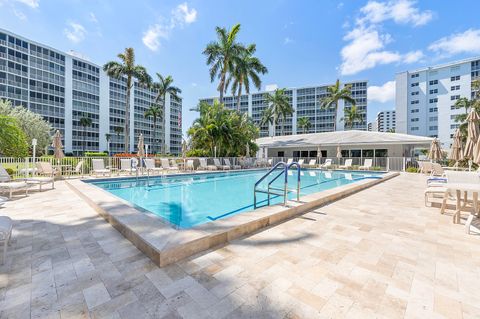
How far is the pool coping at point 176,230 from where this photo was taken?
274 cm

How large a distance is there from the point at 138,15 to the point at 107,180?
11.2 metres

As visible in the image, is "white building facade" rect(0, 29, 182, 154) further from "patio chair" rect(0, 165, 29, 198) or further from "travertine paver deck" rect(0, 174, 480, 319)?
"travertine paver deck" rect(0, 174, 480, 319)

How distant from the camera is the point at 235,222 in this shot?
3660 millimetres

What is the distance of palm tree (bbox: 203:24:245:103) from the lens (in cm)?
2159

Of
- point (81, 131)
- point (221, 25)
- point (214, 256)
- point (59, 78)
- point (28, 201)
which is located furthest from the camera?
point (81, 131)

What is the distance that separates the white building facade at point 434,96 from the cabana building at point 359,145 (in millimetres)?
37721

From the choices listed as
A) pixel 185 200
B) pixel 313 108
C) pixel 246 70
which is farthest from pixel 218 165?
pixel 313 108

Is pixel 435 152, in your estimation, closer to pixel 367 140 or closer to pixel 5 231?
pixel 367 140

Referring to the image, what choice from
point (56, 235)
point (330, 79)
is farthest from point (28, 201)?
point (330, 79)

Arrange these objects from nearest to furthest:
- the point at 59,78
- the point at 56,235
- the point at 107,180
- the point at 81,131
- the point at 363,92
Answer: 1. the point at 56,235
2. the point at 107,180
3. the point at 59,78
4. the point at 81,131
5. the point at 363,92

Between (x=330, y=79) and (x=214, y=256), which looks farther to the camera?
(x=330, y=79)

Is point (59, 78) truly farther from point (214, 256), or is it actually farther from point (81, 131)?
point (214, 256)

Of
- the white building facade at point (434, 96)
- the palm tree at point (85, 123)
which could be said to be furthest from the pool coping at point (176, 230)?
the white building facade at point (434, 96)

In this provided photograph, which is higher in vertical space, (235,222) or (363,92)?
(363,92)
